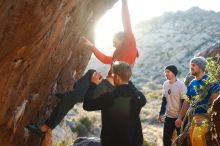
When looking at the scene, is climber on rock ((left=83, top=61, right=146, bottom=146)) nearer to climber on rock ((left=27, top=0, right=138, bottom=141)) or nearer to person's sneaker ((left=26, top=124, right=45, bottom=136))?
climber on rock ((left=27, top=0, right=138, bottom=141))

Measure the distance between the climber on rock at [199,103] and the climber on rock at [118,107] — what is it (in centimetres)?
252

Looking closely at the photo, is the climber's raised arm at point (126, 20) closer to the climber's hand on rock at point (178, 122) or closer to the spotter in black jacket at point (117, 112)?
the spotter in black jacket at point (117, 112)

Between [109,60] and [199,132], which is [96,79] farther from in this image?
[199,132]

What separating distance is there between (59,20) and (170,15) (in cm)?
10818

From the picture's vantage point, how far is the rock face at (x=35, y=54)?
610 centimetres

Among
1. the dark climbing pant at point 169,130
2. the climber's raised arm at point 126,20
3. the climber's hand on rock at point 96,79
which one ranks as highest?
the climber's raised arm at point 126,20

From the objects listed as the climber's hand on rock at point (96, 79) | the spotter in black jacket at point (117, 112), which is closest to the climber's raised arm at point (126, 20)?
the climber's hand on rock at point (96, 79)

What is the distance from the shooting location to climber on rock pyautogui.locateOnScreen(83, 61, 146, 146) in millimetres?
6078

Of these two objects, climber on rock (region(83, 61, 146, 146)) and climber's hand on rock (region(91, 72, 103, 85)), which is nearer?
climber on rock (region(83, 61, 146, 146))

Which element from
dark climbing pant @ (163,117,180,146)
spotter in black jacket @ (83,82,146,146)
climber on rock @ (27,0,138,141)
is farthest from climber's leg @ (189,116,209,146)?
spotter in black jacket @ (83,82,146,146)

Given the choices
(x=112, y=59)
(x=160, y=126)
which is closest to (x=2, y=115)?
(x=112, y=59)

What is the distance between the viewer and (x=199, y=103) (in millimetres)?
8672

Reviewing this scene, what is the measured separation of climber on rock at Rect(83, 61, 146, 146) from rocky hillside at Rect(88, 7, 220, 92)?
65191mm

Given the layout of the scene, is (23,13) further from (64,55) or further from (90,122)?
→ (90,122)
